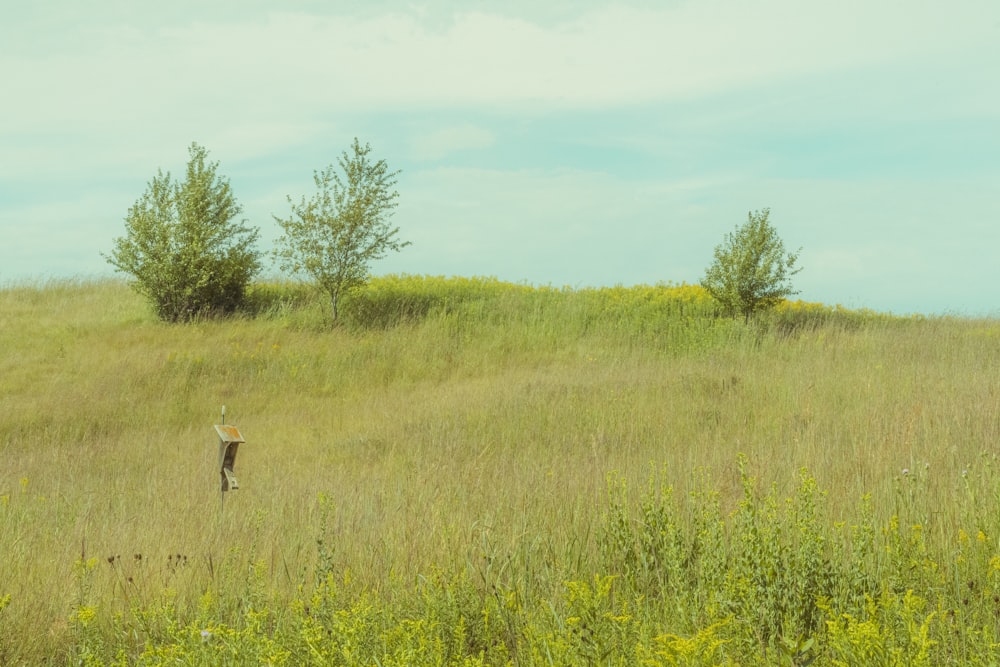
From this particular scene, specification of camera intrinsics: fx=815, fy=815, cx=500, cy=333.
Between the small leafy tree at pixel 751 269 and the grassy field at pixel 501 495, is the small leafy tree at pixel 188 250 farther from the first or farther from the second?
the small leafy tree at pixel 751 269

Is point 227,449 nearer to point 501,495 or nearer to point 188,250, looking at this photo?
point 501,495

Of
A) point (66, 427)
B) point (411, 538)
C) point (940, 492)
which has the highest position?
point (940, 492)

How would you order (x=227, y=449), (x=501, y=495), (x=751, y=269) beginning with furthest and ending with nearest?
(x=751, y=269) → (x=227, y=449) → (x=501, y=495)

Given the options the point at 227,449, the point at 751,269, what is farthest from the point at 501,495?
the point at 751,269

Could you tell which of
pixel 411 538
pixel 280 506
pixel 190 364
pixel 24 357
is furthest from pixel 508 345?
pixel 411 538

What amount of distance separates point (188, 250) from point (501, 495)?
15.4 meters

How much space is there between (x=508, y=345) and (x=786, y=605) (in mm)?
13589

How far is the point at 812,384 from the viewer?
1084cm

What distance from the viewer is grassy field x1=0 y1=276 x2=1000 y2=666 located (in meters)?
3.55

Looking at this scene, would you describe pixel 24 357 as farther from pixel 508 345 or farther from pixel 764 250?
pixel 764 250

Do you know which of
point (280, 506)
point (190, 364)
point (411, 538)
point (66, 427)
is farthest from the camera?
point (190, 364)

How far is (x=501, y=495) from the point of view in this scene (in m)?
5.57

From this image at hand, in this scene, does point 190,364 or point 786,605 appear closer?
point 786,605

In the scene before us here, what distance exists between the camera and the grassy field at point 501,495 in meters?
3.55
